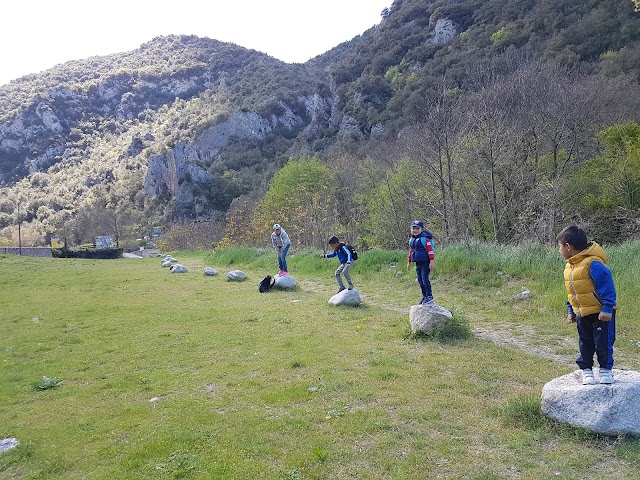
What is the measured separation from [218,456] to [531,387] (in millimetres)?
4005

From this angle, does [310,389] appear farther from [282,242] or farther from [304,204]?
[304,204]

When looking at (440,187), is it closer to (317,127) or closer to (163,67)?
(317,127)

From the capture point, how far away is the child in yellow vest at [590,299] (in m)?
4.49

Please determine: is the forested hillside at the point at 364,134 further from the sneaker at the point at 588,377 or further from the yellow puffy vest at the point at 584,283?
the sneaker at the point at 588,377

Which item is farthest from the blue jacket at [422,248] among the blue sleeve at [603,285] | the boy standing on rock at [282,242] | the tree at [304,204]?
the tree at [304,204]

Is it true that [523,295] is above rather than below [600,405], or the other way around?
below

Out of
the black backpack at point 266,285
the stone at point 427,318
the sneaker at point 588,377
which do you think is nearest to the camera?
the sneaker at point 588,377

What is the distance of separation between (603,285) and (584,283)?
0.57ft

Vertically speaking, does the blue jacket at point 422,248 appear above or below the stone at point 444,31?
below

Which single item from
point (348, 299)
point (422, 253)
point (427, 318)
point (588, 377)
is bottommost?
point (348, 299)

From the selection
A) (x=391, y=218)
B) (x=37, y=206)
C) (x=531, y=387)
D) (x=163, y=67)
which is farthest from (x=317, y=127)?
(x=163, y=67)

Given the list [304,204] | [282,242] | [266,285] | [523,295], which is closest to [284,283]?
[266,285]

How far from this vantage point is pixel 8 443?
4.81 m

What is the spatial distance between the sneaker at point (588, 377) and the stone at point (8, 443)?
6.15 meters
